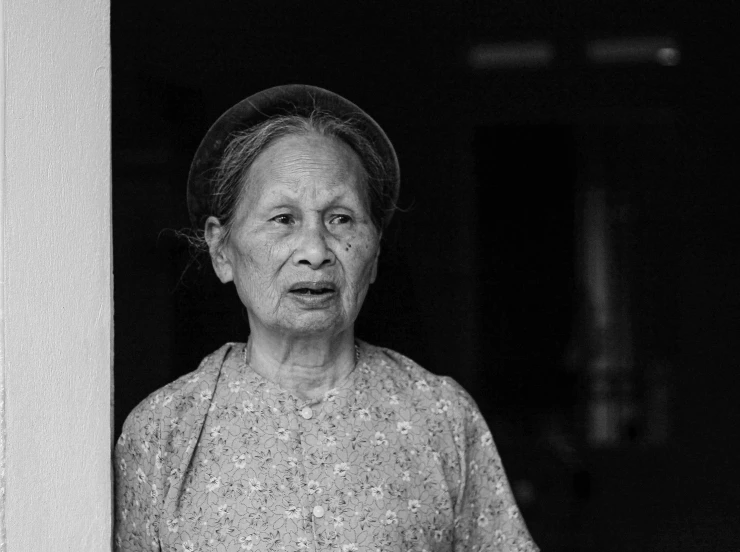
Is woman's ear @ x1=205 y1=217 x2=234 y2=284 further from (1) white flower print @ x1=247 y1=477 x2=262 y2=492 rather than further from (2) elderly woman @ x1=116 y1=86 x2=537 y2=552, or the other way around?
(1) white flower print @ x1=247 y1=477 x2=262 y2=492

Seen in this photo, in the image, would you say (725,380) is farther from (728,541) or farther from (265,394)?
(265,394)

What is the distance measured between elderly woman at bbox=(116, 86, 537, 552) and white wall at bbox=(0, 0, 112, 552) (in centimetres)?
26

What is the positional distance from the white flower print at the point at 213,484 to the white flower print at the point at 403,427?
45 centimetres

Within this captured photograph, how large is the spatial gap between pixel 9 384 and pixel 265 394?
694 millimetres

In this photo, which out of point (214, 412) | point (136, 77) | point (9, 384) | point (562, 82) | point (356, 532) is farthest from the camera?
point (562, 82)

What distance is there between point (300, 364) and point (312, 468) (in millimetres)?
288

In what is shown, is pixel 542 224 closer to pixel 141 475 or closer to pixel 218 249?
pixel 218 249

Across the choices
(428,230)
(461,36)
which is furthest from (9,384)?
(461,36)

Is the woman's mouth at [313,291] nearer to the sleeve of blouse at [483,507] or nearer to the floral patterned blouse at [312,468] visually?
the floral patterned blouse at [312,468]

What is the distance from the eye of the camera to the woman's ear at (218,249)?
8.13 ft

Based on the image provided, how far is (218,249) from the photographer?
2.50 meters

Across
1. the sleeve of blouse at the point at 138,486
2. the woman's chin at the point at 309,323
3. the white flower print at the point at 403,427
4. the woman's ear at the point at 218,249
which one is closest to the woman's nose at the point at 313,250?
the woman's chin at the point at 309,323

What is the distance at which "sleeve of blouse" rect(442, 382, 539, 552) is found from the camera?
92.0 inches

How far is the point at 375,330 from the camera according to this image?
350 centimetres
